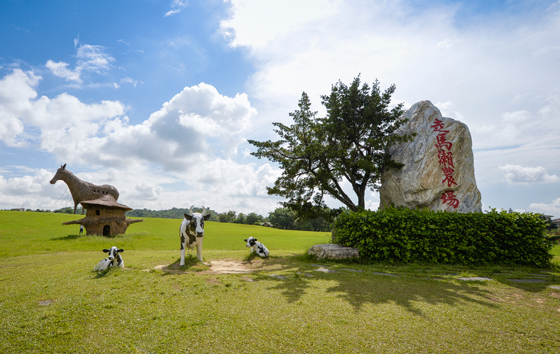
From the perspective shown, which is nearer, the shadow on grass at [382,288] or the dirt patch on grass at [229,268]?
the shadow on grass at [382,288]

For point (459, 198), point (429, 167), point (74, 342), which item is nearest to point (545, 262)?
point (459, 198)

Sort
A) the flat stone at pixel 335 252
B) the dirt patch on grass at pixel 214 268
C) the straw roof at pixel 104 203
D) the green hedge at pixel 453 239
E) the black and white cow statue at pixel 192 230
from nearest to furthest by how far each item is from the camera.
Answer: the dirt patch on grass at pixel 214 268 < the black and white cow statue at pixel 192 230 < the green hedge at pixel 453 239 < the flat stone at pixel 335 252 < the straw roof at pixel 104 203

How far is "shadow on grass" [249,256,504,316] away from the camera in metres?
5.77

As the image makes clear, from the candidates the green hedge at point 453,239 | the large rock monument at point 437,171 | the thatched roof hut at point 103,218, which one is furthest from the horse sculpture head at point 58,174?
the large rock monument at point 437,171

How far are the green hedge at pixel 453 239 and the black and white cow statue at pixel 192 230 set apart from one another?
6.39 meters

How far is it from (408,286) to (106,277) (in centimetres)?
817

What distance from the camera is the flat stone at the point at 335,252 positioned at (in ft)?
37.1

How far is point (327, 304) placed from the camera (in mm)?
5414

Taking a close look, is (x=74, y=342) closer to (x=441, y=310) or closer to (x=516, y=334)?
(x=441, y=310)

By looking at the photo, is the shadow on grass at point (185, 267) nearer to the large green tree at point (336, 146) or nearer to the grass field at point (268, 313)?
the grass field at point (268, 313)

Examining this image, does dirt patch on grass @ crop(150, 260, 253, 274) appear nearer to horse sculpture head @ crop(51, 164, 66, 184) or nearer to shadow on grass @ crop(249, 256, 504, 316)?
shadow on grass @ crop(249, 256, 504, 316)

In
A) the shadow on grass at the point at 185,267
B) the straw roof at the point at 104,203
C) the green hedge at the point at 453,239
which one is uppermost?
the straw roof at the point at 104,203

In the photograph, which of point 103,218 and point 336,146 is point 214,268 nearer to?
point 336,146

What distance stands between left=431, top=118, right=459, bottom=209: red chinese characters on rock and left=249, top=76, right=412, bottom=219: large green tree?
71.9 inches
